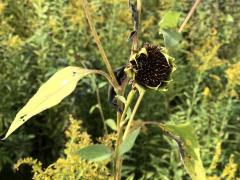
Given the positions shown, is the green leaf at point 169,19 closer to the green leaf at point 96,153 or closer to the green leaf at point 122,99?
the green leaf at point 122,99

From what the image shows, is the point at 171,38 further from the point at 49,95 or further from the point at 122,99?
the point at 49,95

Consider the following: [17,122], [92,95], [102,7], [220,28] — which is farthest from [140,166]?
[17,122]

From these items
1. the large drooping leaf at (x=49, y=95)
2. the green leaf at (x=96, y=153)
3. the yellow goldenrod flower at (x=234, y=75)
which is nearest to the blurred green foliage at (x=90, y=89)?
the yellow goldenrod flower at (x=234, y=75)

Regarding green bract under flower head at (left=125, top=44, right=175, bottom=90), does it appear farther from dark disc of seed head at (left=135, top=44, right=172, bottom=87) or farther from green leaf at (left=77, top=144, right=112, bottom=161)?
green leaf at (left=77, top=144, right=112, bottom=161)

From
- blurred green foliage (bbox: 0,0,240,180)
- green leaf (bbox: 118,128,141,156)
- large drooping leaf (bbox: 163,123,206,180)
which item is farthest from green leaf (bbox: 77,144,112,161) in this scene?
blurred green foliage (bbox: 0,0,240,180)

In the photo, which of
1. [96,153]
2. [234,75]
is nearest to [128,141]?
[96,153]

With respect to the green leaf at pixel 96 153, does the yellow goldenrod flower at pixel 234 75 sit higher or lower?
lower

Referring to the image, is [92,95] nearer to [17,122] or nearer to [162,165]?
[162,165]
